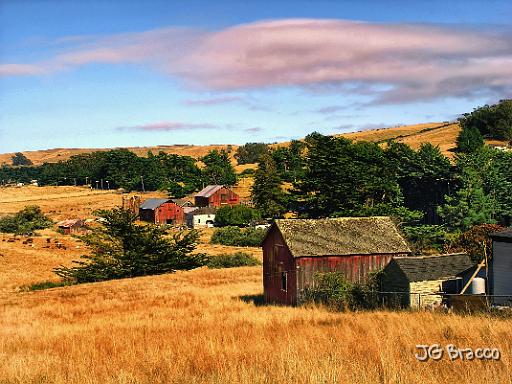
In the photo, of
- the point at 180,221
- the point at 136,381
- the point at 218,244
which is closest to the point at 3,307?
the point at 136,381

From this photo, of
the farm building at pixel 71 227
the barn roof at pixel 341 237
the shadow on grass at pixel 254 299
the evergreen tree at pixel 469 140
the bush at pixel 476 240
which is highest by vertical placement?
the evergreen tree at pixel 469 140

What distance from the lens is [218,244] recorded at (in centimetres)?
7788

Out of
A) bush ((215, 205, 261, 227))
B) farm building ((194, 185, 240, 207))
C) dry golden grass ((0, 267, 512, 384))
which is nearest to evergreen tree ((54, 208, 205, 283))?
dry golden grass ((0, 267, 512, 384))

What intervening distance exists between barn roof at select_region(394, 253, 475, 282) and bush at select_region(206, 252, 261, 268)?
30111mm

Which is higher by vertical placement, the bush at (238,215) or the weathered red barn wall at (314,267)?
the weathered red barn wall at (314,267)

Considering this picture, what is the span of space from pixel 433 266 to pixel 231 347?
15.7m

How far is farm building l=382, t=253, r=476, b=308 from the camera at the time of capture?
24.0m

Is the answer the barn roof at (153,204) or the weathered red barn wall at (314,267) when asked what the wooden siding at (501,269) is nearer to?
the weathered red barn wall at (314,267)

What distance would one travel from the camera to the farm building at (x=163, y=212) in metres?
108

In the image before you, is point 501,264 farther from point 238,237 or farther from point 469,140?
point 469,140

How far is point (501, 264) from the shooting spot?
22.9m

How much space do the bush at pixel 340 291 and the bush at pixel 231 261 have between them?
1097 inches

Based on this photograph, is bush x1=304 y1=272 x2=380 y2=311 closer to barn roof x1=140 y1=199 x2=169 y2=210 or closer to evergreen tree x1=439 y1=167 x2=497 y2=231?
evergreen tree x1=439 y1=167 x2=497 y2=231

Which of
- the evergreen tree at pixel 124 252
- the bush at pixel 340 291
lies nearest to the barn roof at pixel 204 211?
the evergreen tree at pixel 124 252
